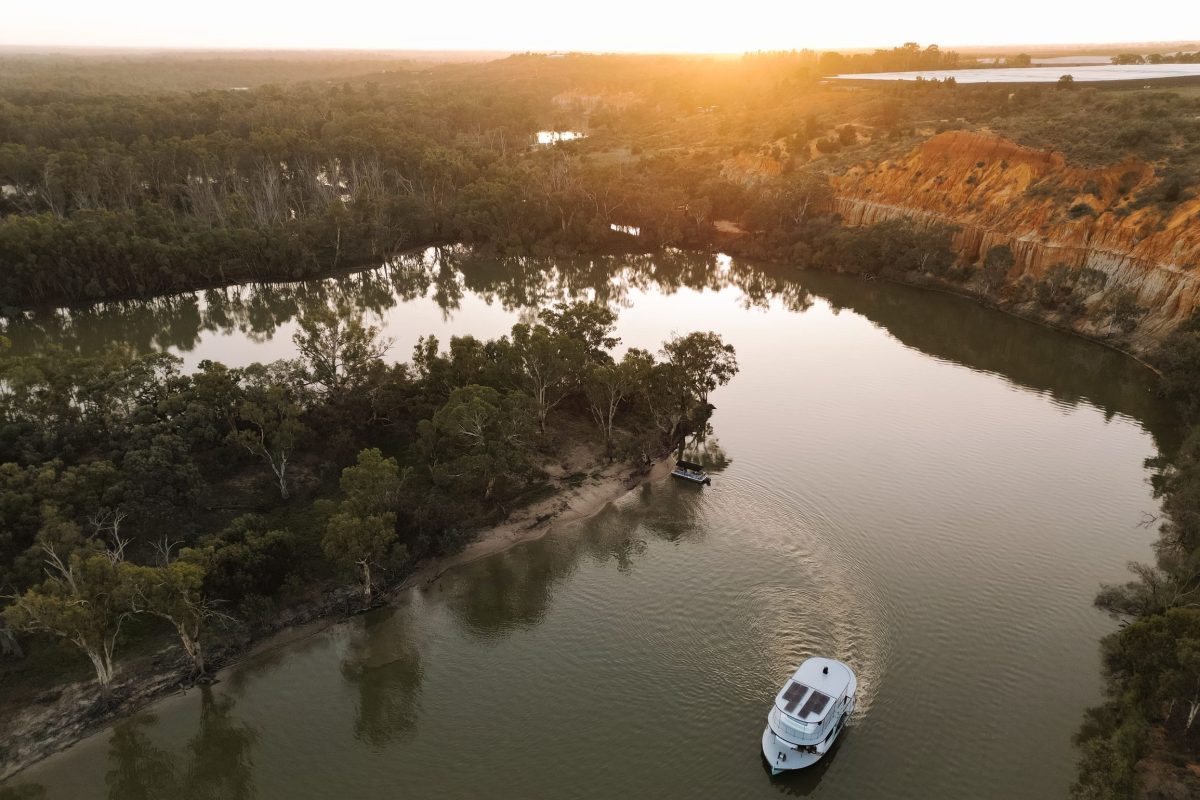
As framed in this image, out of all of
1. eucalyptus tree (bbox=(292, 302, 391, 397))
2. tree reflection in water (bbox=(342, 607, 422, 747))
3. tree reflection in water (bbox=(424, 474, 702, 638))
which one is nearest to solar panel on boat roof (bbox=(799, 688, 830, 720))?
tree reflection in water (bbox=(424, 474, 702, 638))

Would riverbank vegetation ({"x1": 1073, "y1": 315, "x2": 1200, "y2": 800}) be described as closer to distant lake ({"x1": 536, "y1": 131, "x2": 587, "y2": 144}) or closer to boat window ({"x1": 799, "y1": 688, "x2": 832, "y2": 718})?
boat window ({"x1": 799, "y1": 688, "x2": 832, "y2": 718})

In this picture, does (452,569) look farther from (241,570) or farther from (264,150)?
(264,150)

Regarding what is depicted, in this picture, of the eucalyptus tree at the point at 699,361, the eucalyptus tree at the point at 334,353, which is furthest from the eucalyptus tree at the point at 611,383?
the eucalyptus tree at the point at 334,353

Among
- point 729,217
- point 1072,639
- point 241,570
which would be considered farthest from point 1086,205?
point 241,570

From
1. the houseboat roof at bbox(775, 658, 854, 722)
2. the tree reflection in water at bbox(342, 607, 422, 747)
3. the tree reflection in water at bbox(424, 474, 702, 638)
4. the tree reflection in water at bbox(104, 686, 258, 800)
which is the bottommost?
the tree reflection in water at bbox(104, 686, 258, 800)

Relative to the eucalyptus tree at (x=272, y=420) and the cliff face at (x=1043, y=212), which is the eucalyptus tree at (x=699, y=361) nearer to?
the eucalyptus tree at (x=272, y=420)

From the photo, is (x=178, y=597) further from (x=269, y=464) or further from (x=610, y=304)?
(x=610, y=304)

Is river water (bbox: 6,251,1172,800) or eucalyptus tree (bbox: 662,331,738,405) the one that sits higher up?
eucalyptus tree (bbox: 662,331,738,405)
